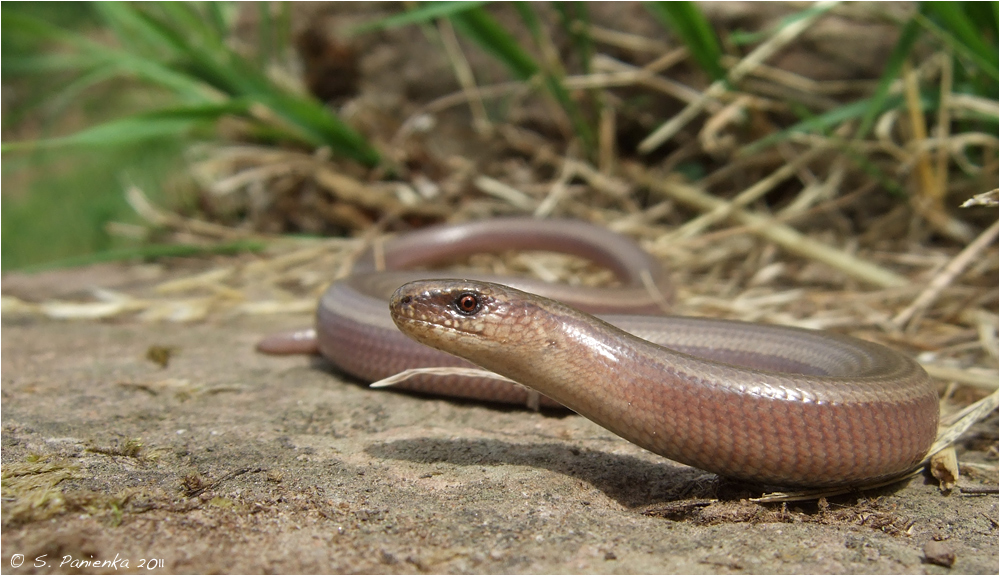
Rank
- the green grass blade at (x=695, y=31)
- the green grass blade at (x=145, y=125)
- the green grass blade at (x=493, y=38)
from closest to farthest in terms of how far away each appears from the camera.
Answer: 1. the green grass blade at (x=145, y=125)
2. the green grass blade at (x=695, y=31)
3. the green grass blade at (x=493, y=38)

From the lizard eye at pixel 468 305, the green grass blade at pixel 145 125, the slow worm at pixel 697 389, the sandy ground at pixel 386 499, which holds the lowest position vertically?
the sandy ground at pixel 386 499

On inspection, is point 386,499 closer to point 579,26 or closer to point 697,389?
point 697,389

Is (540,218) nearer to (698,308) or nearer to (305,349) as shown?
(698,308)

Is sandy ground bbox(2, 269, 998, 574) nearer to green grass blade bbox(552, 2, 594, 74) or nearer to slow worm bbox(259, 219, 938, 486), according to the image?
slow worm bbox(259, 219, 938, 486)

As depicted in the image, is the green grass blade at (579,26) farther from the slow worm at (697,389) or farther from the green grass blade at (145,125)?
the slow worm at (697,389)

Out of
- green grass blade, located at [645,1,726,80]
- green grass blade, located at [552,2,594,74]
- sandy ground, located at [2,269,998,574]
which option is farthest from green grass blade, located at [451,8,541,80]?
sandy ground, located at [2,269,998,574]

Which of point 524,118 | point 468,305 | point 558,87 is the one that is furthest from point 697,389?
point 524,118

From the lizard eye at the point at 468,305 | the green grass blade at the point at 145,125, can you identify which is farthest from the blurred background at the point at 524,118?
the lizard eye at the point at 468,305
